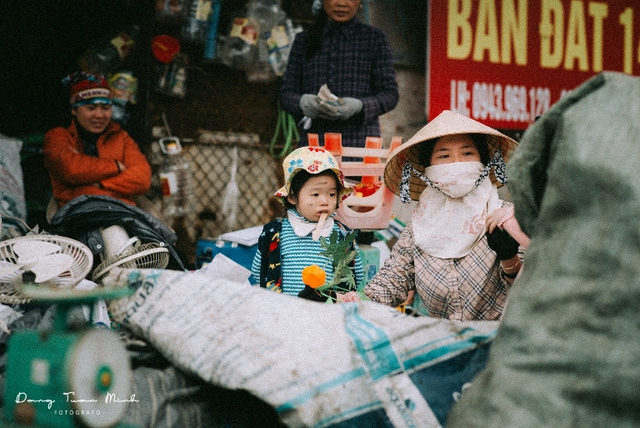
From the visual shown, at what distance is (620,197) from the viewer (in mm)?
1069

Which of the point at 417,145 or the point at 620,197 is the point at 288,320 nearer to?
the point at 620,197

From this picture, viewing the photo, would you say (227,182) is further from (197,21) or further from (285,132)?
(197,21)

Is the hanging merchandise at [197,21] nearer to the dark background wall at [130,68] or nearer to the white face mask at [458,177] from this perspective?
the dark background wall at [130,68]

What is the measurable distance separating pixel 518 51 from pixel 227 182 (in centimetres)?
323

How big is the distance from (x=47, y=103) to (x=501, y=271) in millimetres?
4084

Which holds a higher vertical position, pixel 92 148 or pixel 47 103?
pixel 47 103

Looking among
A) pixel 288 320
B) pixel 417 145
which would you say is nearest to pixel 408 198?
pixel 417 145

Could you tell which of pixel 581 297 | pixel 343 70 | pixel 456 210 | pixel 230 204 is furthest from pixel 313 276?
pixel 230 204

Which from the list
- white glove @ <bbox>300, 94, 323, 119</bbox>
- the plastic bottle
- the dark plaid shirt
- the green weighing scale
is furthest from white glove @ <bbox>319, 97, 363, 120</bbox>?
the green weighing scale

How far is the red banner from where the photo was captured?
571 cm

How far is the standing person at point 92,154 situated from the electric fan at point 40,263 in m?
1.28

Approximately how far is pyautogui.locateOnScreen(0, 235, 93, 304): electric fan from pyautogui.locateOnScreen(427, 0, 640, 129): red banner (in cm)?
380

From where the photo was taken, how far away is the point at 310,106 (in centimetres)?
356

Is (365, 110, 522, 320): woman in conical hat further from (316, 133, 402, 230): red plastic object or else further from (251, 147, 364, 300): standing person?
(316, 133, 402, 230): red plastic object
